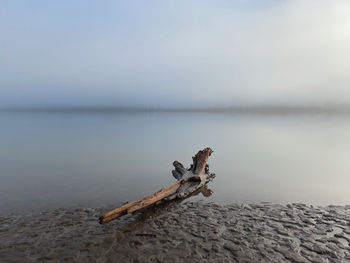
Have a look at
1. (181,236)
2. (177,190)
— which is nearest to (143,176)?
(177,190)

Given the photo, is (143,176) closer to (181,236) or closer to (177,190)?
(177,190)

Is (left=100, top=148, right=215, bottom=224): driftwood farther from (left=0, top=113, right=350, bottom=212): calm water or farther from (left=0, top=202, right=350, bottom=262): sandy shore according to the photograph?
(left=0, top=113, right=350, bottom=212): calm water

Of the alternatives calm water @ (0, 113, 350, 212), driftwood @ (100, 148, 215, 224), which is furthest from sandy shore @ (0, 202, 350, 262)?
calm water @ (0, 113, 350, 212)

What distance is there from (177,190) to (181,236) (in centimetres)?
506

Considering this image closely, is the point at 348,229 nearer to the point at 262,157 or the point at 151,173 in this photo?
the point at 151,173

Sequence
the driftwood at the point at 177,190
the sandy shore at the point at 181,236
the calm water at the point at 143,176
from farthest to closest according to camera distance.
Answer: the calm water at the point at 143,176 < the driftwood at the point at 177,190 < the sandy shore at the point at 181,236

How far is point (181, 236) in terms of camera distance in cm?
947

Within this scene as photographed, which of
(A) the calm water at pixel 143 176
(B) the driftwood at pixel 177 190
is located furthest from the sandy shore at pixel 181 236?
(A) the calm water at pixel 143 176

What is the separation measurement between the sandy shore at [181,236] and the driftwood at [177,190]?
0.60m

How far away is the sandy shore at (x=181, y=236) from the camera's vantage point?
806 centimetres

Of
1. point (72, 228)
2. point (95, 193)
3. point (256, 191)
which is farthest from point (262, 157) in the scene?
point (72, 228)

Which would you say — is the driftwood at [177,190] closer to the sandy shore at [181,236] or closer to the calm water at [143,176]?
the sandy shore at [181,236]

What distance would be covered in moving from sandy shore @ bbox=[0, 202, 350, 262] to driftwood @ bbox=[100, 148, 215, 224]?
60cm

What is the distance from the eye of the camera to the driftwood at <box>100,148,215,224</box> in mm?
10266
